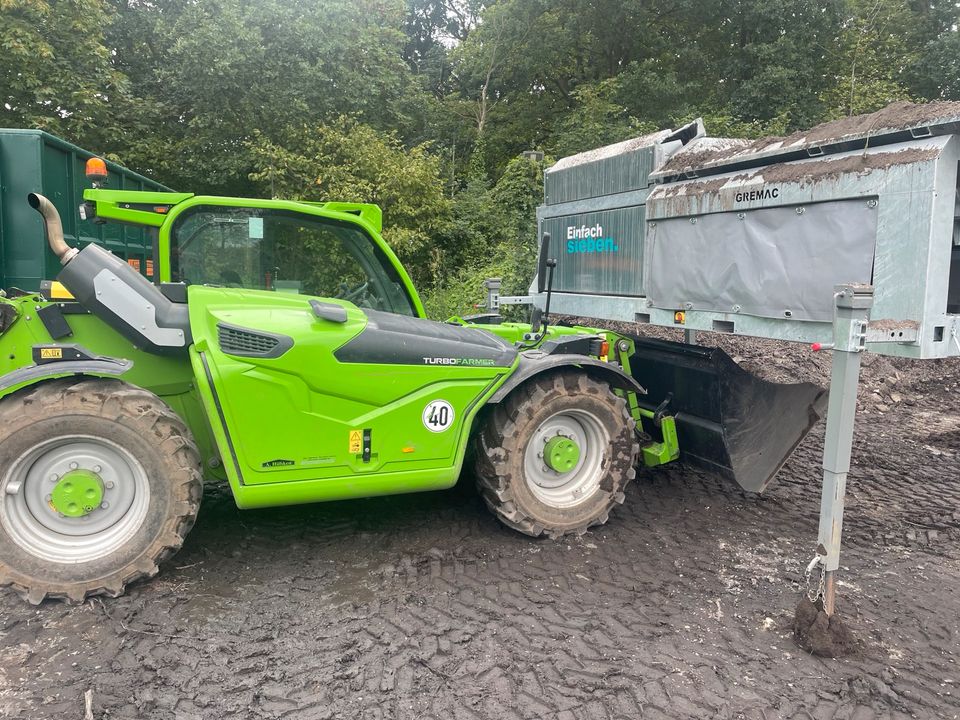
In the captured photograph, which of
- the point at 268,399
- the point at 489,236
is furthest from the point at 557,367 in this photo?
the point at 489,236

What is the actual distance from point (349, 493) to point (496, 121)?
2003 cm

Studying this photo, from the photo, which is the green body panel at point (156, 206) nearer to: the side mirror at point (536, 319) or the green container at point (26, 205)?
the side mirror at point (536, 319)

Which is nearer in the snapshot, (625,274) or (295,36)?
(625,274)

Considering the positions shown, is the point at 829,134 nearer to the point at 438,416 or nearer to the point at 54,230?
the point at 438,416

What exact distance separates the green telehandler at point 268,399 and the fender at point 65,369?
0.01 meters

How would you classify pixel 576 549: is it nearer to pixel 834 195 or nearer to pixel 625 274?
pixel 625 274

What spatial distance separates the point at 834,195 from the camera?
136 inches

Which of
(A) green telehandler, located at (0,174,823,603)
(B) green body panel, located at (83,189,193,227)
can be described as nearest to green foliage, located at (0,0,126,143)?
(B) green body panel, located at (83,189,193,227)

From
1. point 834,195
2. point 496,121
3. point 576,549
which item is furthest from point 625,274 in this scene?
point 496,121

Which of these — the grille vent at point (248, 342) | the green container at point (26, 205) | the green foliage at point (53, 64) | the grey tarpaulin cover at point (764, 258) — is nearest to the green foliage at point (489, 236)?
the green container at point (26, 205)

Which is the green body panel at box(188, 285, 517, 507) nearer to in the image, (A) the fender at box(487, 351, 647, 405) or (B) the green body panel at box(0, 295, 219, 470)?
(A) the fender at box(487, 351, 647, 405)

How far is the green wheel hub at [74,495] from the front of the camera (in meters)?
3.24

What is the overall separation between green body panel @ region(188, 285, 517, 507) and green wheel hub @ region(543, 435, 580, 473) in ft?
1.80

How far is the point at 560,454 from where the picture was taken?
4.12 metres
